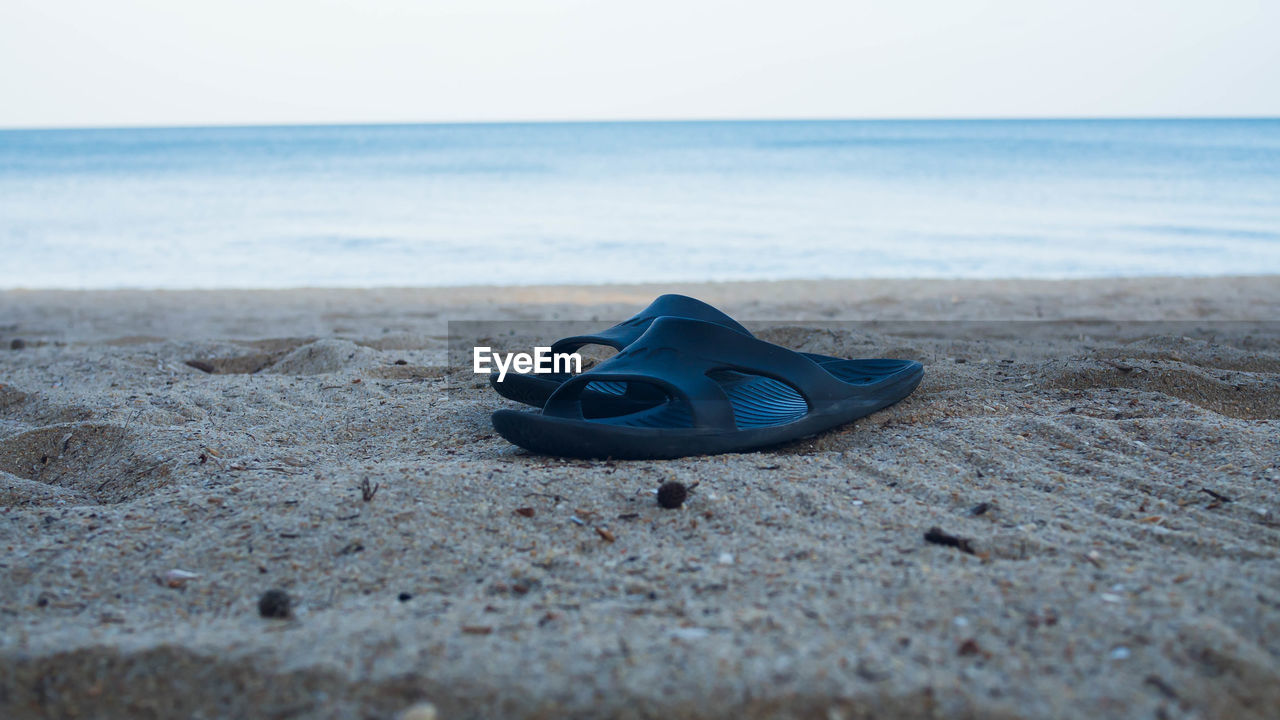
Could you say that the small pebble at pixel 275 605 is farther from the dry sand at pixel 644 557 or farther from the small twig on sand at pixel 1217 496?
the small twig on sand at pixel 1217 496

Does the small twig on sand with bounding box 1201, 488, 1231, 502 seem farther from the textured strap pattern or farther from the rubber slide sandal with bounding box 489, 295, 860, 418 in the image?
the rubber slide sandal with bounding box 489, 295, 860, 418

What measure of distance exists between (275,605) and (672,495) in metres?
0.86

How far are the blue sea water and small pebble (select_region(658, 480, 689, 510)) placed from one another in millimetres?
8335

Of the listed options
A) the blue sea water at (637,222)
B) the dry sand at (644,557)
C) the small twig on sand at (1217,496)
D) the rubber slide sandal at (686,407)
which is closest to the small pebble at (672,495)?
the dry sand at (644,557)

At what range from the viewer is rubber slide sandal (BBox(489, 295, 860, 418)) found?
2.81m

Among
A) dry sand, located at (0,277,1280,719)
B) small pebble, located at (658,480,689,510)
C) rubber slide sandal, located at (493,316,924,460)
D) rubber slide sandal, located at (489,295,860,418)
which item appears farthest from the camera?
rubber slide sandal, located at (489,295,860,418)

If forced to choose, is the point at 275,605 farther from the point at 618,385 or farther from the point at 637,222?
the point at 637,222

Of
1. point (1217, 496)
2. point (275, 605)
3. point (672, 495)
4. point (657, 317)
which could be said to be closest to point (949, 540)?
point (672, 495)

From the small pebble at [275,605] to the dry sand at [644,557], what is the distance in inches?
1.5

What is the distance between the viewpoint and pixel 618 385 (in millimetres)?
3033

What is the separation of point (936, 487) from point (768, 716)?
43.1 inches

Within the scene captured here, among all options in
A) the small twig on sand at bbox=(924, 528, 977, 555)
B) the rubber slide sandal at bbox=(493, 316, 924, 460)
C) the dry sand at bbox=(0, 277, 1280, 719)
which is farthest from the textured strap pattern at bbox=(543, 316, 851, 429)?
the small twig on sand at bbox=(924, 528, 977, 555)

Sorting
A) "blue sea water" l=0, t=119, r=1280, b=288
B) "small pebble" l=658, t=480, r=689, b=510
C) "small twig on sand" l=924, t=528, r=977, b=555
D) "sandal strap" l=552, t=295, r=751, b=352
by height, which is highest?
"blue sea water" l=0, t=119, r=1280, b=288

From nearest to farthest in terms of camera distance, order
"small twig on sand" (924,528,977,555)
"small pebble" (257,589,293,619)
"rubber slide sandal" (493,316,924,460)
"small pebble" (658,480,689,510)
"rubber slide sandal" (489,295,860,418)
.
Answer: "small pebble" (257,589,293,619)
"small twig on sand" (924,528,977,555)
"small pebble" (658,480,689,510)
"rubber slide sandal" (493,316,924,460)
"rubber slide sandal" (489,295,860,418)
